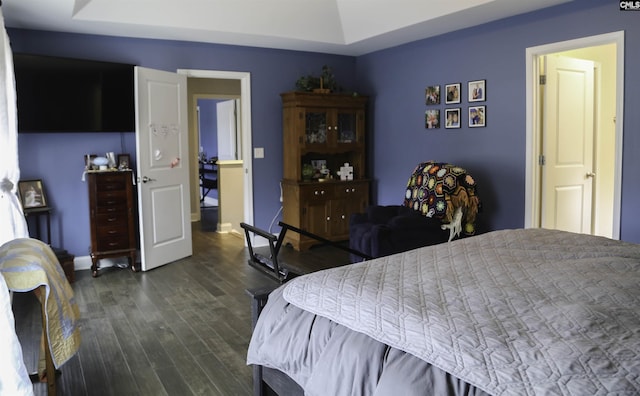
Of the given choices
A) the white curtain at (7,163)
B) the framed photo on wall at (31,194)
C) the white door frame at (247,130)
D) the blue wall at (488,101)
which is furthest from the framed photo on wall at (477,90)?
the framed photo on wall at (31,194)

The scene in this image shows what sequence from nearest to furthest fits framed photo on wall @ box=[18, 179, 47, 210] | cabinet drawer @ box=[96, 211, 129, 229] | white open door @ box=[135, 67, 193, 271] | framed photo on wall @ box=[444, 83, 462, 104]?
1. framed photo on wall @ box=[18, 179, 47, 210]
2. cabinet drawer @ box=[96, 211, 129, 229]
3. white open door @ box=[135, 67, 193, 271]
4. framed photo on wall @ box=[444, 83, 462, 104]

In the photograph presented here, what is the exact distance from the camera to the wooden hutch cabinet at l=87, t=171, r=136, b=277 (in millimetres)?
4961

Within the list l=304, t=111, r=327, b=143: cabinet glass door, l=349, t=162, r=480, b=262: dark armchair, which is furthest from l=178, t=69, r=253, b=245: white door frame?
l=349, t=162, r=480, b=262: dark armchair

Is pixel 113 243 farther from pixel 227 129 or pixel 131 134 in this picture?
pixel 227 129

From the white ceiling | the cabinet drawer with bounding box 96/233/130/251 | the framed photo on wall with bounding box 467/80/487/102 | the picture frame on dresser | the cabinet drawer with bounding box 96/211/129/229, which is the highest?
the white ceiling

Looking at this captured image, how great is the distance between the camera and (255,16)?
542 centimetres

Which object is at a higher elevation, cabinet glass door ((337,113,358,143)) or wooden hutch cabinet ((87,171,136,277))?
cabinet glass door ((337,113,358,143))

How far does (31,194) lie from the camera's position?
4.95m

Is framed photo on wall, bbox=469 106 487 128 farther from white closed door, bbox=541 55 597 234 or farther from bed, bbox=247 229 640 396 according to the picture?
bed, bbox=247 229 640 396

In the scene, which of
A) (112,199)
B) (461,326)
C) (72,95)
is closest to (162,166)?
(112,199)

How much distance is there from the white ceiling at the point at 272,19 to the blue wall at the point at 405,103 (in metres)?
0.16

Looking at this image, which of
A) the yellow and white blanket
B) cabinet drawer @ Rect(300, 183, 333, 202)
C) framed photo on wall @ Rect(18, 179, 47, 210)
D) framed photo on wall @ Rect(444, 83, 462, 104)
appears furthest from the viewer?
cabinet drawer @ Rect(300, 183, 333, 202)

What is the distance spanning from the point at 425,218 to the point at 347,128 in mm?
2101

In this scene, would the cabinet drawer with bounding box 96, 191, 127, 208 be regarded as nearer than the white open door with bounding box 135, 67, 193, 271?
Yes
